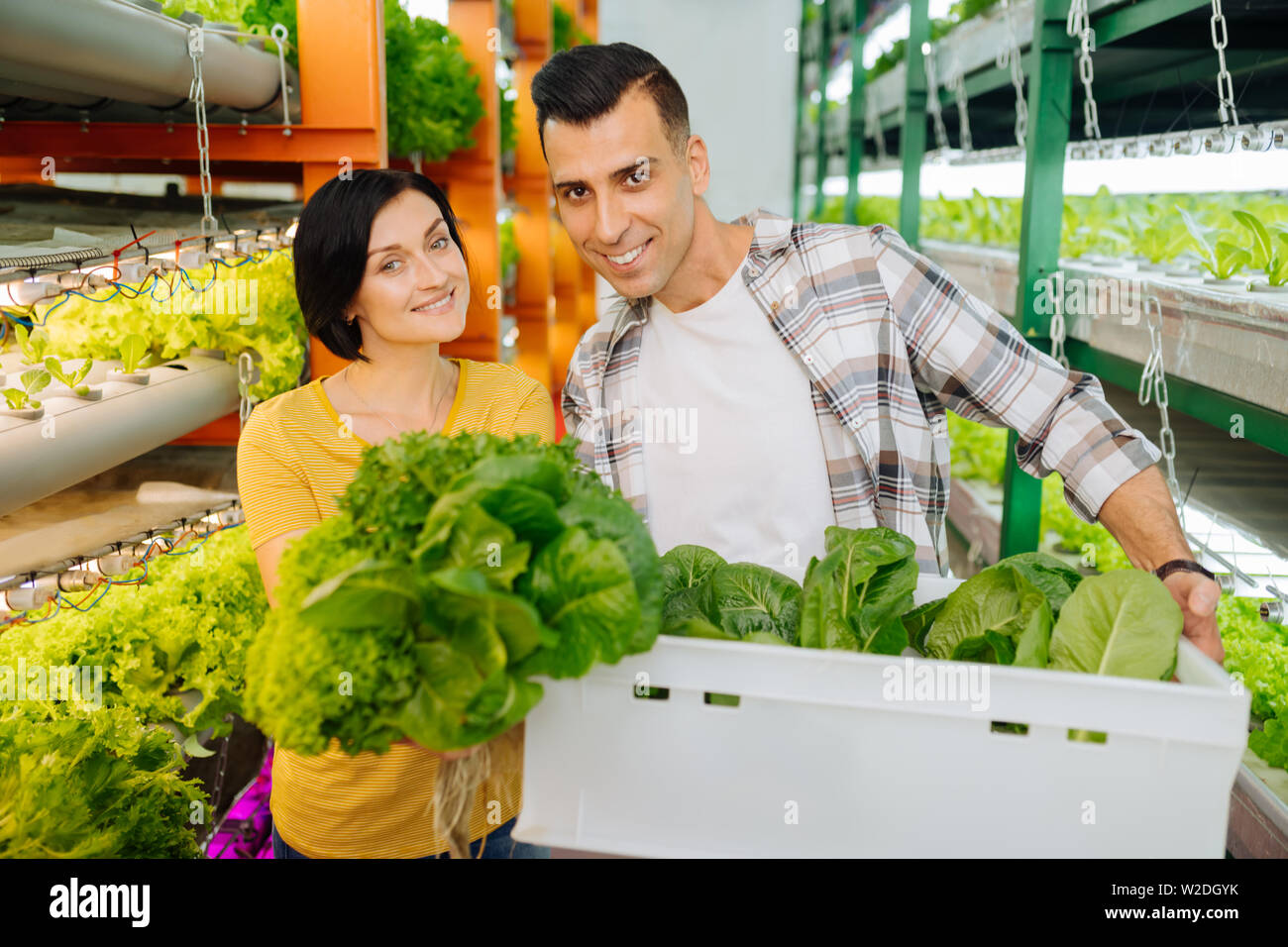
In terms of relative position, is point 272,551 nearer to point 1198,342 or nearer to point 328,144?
point 328,144

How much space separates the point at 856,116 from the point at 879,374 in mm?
4951

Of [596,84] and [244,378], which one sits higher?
[596,84]

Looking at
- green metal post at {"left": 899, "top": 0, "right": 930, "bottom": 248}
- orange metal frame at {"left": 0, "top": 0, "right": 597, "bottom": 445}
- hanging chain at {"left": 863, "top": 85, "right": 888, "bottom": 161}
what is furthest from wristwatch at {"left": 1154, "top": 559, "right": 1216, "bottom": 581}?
hanging chain at {"left": 863, "top": 85, "right": 888, "bottom": 161}

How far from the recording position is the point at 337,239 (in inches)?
64.1

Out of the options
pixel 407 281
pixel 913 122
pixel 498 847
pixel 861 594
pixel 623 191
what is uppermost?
pixel 913 122

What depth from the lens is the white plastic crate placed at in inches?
32.1

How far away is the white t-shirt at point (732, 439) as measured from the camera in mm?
1863

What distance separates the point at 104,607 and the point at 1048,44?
2.61 metres

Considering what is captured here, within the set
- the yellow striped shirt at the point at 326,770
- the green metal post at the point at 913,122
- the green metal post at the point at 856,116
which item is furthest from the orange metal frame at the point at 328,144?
the green metal post at the point at 856,116

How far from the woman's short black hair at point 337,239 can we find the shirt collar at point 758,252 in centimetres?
47

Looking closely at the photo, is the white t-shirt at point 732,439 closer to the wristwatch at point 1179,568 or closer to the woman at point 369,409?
the woman at point 369,409

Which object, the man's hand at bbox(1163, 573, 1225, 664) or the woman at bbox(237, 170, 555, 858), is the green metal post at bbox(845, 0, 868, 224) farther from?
the man's hand at bbox(1163, 573, 1225, 664)

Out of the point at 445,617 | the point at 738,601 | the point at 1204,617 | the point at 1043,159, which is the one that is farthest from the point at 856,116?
the point at 445,617
